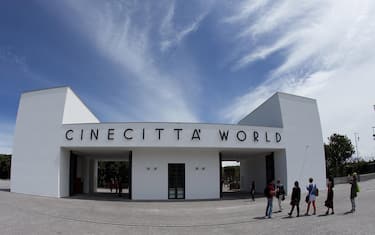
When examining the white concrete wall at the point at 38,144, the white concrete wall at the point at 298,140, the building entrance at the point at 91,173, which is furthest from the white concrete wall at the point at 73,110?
the white concrete wall at the point at 298,140

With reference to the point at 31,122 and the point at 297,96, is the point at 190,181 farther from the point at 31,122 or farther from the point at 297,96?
the point at 31,122

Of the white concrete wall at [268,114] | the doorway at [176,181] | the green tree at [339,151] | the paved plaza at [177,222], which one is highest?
the white concrete wall at [268,114]

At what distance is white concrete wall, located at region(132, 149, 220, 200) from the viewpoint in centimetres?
2088

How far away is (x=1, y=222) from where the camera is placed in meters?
10.5

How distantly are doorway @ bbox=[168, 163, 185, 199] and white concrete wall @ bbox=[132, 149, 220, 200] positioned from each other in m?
0.23

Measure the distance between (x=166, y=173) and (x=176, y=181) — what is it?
0.89 m

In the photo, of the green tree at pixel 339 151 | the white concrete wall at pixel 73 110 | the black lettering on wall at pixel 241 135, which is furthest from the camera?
the green tree at pixel 339 151

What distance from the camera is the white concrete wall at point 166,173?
20.9 m

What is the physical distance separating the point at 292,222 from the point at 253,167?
18286 millimetres

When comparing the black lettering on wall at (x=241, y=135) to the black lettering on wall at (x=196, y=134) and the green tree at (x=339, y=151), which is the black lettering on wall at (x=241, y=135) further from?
the green tree at (x=339, y=151)

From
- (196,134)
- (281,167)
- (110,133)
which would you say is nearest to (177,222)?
(196,134)

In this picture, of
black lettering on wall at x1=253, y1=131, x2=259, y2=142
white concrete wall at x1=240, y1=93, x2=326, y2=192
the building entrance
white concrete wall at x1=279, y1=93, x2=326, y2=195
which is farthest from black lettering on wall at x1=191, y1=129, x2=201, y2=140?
white concrete wall at x1=279, y1=93, x2=326, y2=195

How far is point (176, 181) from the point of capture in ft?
69.6

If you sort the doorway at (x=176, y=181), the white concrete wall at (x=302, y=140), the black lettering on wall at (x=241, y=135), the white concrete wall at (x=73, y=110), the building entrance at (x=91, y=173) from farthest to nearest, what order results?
the building entrance at (x=91, y=173), the white concrete wall at (x=302, y=140), the white concrete wall at (x=73, y=110), the doorway at (x=176, y=181), the black lettering on wall at (x=241, y=135)
